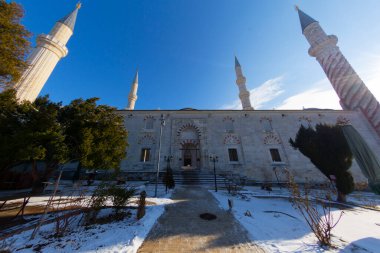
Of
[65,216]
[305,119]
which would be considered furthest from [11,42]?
[305,119]

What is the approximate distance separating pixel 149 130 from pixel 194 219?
50.9 ft

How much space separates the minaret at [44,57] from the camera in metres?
15.8

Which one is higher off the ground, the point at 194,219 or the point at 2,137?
the point at 2,137

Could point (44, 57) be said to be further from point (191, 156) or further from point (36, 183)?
point (191, 156)

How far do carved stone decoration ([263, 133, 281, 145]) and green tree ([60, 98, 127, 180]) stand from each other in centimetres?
1697

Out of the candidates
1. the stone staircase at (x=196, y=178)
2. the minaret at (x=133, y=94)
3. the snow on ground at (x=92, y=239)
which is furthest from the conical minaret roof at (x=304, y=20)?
the snow on ground at (x=92, y=239)

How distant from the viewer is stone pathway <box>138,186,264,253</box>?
3562 millimetres

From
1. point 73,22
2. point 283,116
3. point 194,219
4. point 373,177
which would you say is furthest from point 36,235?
point 73,22

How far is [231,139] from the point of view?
19.2m

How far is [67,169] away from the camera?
17000 millimetres

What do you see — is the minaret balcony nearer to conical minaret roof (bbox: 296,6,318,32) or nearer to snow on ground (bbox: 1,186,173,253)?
snow on ground (bbox: 1,186,173,253)

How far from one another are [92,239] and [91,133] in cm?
681

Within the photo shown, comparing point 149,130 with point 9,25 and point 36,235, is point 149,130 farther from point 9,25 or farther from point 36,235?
point 36,235

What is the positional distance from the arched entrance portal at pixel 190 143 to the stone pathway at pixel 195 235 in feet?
42.9
